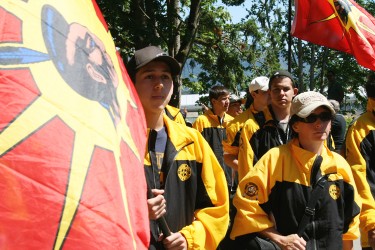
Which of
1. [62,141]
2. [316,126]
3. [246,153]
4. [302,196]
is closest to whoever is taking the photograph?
[62,141]

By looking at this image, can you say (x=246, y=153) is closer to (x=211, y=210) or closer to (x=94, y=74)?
(x=211, y=210)

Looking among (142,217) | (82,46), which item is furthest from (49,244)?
(82,46)

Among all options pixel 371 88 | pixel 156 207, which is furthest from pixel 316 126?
pixel 371 88

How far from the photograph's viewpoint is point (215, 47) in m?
17.2

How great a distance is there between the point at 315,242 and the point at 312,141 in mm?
610

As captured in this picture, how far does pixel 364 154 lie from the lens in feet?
15.5

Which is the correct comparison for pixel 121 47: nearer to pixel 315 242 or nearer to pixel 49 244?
pixel 315 242

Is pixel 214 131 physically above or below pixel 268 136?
above

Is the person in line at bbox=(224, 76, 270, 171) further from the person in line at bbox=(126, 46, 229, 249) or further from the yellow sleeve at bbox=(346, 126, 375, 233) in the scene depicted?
the person in line at bbox=(126, 46, 229, 249)

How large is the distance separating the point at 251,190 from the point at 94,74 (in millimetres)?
1611

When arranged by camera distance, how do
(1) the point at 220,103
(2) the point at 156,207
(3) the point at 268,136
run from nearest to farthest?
(2) the point at 156,207
(3) the point at 268,136
(1) the point at 220,103

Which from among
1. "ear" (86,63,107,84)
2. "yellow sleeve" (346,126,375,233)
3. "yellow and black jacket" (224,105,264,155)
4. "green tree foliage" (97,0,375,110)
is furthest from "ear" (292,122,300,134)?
"green tree foliage" (97,0,375,110)

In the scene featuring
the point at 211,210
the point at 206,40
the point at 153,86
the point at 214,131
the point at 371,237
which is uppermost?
the point at 206,40

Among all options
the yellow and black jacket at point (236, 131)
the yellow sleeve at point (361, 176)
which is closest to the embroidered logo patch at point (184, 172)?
the yellow sleeve at point (361, 176)
